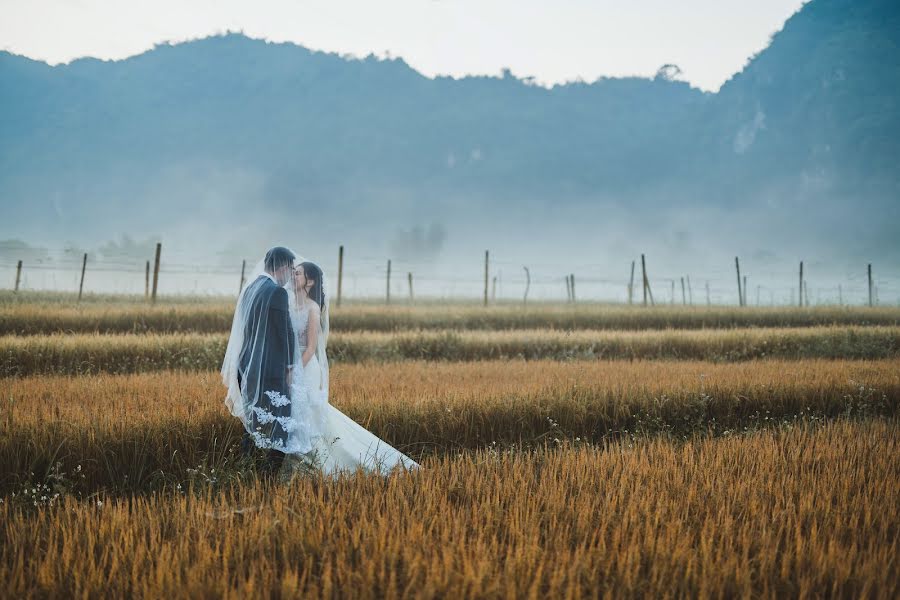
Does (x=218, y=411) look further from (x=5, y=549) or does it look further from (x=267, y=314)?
(x=5, y=549)

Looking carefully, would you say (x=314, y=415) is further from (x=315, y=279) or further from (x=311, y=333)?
(x=315, y=279)

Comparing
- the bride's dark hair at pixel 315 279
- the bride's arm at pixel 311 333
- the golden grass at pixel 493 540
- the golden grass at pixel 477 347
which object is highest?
the bride's dark hair at pixel 315 279

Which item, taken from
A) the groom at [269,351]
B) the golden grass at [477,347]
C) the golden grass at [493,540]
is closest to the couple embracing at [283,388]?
the groom at [269,351]

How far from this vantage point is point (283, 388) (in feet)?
16.4

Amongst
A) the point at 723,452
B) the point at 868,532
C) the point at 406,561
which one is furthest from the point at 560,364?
the point at 406,561

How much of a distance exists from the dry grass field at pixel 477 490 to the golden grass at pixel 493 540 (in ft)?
0.05

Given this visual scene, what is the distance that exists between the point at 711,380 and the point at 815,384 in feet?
4.91

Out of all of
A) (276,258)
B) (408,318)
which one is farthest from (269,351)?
(408,318)

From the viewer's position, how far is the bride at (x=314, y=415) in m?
4.88

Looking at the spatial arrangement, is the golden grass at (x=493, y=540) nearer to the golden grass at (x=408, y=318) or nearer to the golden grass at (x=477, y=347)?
the golden grass at (x=477, y=347)

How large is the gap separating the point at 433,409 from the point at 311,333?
75.6 inches

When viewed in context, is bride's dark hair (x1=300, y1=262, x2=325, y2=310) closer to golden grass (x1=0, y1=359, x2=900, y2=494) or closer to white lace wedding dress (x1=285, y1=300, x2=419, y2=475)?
white lace wedding dress (x1=285, y1=300, x2=419, y2=475)

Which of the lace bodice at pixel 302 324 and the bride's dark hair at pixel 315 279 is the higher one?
the bride's dark hair at pixel 315 279

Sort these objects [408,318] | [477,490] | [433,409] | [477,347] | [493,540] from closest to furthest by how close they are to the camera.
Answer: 1. [493,540]
2. [477,490]
3. [433,409]
4. [477,347]
5. [408,318]
